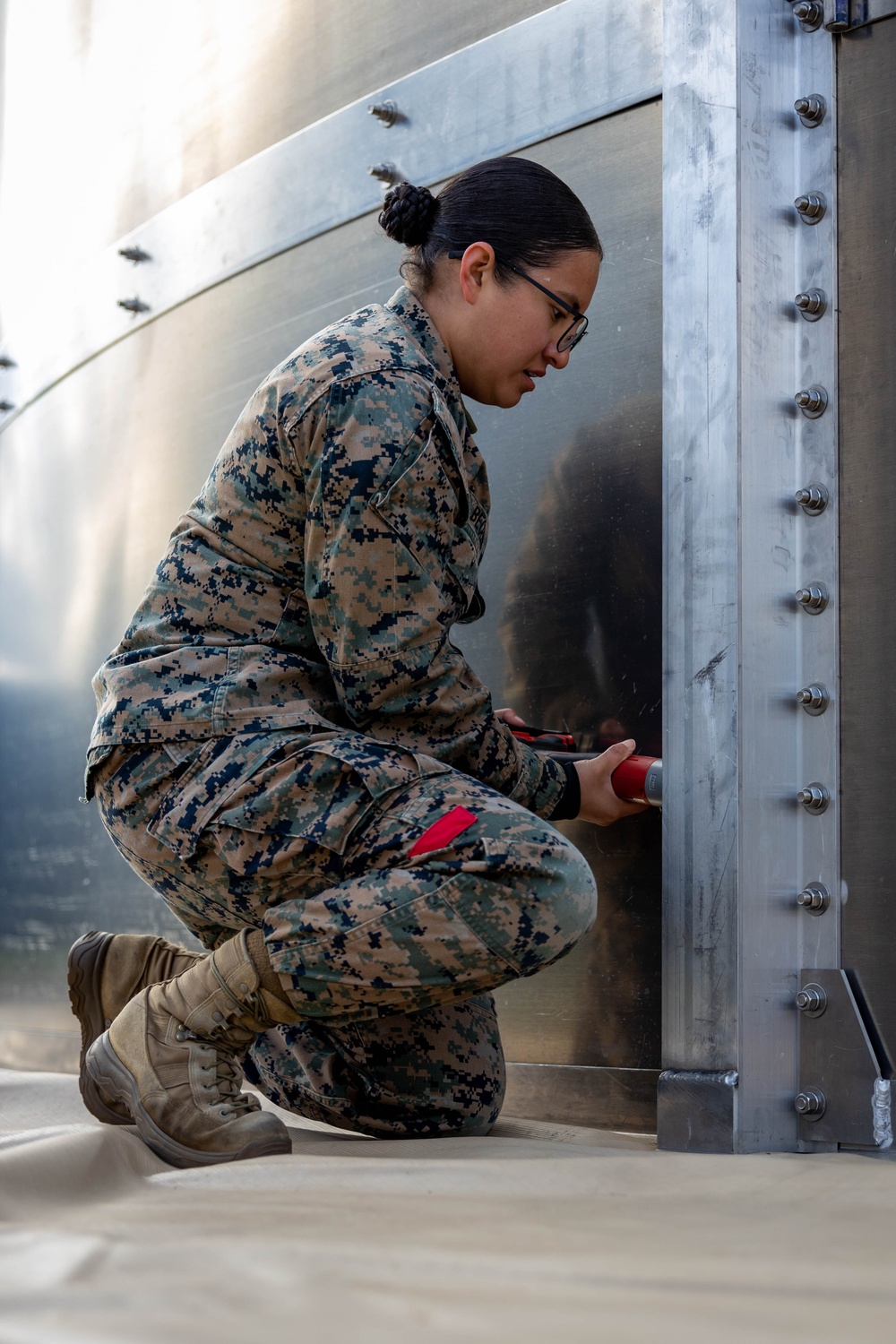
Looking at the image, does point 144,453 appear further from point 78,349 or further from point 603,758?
point 603,758

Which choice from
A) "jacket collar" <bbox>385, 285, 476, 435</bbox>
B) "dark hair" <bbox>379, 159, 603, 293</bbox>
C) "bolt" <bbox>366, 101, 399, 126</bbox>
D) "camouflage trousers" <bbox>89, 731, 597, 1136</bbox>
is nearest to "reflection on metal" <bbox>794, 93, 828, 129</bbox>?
"dark hair" <bbox>379, 159, 603, 293</bbox>

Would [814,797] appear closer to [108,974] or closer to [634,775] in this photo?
[634,775]

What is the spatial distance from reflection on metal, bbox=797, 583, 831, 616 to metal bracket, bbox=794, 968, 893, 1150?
0.47 m

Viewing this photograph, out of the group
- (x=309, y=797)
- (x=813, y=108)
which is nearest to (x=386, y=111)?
(x=813, y=108)

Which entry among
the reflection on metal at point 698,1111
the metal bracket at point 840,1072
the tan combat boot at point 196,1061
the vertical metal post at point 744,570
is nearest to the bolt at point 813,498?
the vertical metal post at point 744,570

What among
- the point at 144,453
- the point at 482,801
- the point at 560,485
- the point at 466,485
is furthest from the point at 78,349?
the point at 482,801

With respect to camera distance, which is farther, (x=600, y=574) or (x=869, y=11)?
(x=600, y=574)

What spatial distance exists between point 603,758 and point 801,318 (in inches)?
25.9

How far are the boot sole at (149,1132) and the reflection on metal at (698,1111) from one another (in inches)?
19.6

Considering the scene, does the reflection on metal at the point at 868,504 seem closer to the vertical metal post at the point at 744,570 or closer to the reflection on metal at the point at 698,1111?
the vertical metal post at the point at 744,570

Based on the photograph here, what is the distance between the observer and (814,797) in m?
1.79

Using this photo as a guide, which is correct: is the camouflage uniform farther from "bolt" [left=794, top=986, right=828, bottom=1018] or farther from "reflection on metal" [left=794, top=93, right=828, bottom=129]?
"reflection on metal" [left=794, top=93, right=828, bottom=129]

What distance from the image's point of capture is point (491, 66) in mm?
2277

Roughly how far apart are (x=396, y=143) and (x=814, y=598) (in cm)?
119
